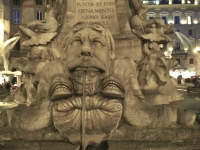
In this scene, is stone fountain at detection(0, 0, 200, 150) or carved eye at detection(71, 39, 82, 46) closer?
stone fountain at detection(0, 0, 200, 150)

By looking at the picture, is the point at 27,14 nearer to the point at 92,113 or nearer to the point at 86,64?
the point at 86,64

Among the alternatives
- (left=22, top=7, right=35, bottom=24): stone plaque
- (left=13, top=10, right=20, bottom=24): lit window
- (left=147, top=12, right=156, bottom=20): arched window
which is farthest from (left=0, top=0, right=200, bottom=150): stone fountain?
(left=147, top=12, right=156, bottom=20): arched window

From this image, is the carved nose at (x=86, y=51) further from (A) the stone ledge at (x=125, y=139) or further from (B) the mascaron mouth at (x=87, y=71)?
(A) the stone ledge at (x=125, y=139)

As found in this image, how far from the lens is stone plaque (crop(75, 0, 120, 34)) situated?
6332mm

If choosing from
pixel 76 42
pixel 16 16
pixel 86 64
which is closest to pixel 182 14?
pixel 16 16

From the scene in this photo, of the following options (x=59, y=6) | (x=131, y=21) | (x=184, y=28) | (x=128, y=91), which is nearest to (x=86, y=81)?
A: (x=128, y=91)

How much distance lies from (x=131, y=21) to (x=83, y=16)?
123 cm

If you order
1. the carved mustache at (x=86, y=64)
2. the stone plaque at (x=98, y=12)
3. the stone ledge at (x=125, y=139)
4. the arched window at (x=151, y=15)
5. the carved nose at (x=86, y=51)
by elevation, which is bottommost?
the stone ledge at (x=125, y=139)

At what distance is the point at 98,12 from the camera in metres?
6.33

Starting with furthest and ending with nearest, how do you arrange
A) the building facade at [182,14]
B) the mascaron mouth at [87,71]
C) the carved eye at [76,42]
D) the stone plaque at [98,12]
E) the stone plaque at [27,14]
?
the building facade at [182,14]
the stone plaque at [27,14]
the stone plaque at [98,12]
the carved eye at [76,42]
the mascaron mouth at [87,71]

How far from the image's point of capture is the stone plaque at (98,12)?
633 cm

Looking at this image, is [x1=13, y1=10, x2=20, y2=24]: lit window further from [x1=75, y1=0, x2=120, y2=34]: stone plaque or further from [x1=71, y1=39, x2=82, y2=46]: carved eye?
[x1=71, y1=39, x2=82, y2=46]: carved eye

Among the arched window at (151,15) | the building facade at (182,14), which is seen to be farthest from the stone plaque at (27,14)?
the arched window at (151,15)

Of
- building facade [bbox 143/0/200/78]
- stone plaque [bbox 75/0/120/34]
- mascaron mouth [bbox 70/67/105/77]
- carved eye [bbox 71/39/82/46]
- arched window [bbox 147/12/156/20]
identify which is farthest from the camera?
arched window [bbox 147/12/156/20]
